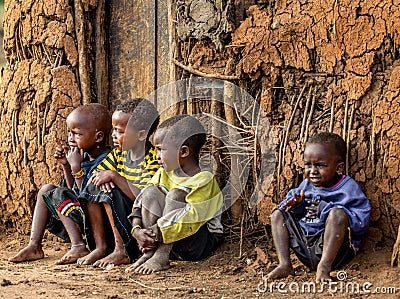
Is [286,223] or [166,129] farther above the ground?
[166,129]

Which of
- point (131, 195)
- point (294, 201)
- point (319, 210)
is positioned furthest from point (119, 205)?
point (319, 210)

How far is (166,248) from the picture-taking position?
14.2 ft

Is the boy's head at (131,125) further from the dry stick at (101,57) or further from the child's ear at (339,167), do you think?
the child's ear at (339,167)

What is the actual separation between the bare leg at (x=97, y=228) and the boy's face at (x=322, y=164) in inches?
57.6

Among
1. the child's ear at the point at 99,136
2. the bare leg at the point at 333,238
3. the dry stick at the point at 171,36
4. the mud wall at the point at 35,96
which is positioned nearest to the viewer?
the bare leg at the point at 333,238

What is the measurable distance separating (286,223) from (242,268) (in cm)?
49

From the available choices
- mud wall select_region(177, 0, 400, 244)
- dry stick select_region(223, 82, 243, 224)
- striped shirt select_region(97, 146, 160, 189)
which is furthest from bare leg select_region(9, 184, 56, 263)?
mud wall select_region(177, 0, 400, 244)

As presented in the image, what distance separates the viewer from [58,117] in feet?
17.5

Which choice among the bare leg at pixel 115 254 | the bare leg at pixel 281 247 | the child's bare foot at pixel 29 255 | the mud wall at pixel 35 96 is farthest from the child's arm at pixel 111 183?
the bare leg at pixel 281 247

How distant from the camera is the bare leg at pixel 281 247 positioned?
153 inches

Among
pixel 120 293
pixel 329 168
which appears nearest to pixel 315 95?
pixel 329 168

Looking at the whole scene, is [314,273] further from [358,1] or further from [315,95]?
[358,1]

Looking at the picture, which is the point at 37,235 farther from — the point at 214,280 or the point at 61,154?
the point at 214,280

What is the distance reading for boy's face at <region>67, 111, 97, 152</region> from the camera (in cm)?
485
